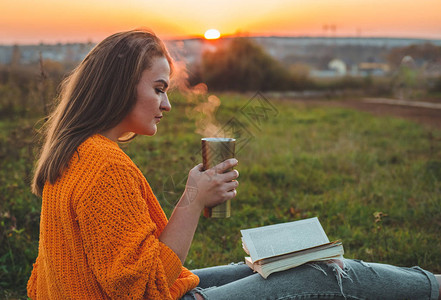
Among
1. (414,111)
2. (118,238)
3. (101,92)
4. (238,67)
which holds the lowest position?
(414,111)

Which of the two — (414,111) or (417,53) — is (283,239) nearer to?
(414,111)

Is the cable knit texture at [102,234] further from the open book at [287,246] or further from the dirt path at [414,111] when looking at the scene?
the dirt path at [414,111]

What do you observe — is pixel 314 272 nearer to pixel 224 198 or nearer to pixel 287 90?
pixel 224 198

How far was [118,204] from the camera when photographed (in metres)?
1.37

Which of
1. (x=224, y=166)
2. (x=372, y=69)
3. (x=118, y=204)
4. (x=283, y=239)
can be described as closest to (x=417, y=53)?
(x=372, y=69)

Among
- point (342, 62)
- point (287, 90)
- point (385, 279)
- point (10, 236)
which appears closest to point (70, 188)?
point (385, 279)

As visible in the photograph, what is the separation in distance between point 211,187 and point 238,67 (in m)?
18.3

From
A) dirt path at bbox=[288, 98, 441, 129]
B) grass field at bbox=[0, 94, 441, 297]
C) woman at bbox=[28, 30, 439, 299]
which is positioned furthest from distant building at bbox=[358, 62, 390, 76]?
woman at bbox=[28, 30, 439, 299]

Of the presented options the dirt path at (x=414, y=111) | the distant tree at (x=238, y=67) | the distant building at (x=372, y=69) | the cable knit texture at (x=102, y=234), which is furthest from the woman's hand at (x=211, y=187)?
the distant building at (x=372, y=69)

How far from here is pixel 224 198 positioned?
1572mm

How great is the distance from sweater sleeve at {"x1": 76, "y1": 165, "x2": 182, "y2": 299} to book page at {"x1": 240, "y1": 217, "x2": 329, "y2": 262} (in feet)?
1.99

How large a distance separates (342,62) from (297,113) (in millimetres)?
14883

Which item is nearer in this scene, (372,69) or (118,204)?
(118,204)

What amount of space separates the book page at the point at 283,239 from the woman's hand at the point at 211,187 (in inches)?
16.6
